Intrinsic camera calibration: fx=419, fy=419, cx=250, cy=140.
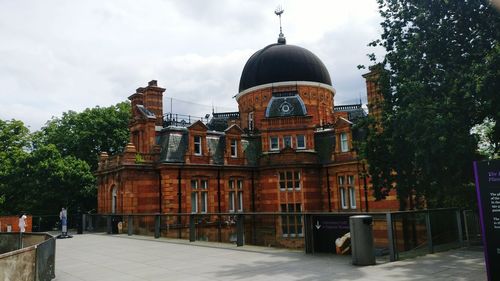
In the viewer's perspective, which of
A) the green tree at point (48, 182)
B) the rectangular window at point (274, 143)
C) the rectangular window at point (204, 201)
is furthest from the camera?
the green tree at point (48, 182)

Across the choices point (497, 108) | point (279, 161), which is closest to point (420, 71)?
point (497, 108)

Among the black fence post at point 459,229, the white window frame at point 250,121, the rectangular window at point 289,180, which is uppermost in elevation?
the white window frame at point 250,121

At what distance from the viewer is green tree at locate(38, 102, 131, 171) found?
44.6m

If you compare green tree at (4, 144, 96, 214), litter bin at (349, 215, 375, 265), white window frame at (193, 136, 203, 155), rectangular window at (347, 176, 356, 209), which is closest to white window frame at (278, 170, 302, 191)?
rectangular window at (347, 176, 356, 209)

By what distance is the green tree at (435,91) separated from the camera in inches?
552

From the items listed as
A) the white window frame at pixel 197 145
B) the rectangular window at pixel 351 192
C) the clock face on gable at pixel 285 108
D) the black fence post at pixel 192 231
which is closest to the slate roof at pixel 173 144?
the white window frame at pixel 197 145

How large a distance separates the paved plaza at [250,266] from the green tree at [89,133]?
31007 mm

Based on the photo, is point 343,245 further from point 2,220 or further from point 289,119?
point 2,220

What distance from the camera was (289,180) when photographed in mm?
32875

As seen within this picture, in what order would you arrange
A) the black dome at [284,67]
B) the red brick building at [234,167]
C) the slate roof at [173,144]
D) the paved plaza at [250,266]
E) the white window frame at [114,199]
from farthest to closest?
the black dome at [284,67] < the white window frame at [114,199] < the slate roof at [173,144] < the red brick building at [234,167] < the paved plaza at [250,266]

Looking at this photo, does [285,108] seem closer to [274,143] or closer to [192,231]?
[274,143]

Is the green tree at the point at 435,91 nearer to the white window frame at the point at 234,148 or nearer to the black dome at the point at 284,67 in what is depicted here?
the white window frame at the point at 234,148

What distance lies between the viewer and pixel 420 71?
52.3 ft

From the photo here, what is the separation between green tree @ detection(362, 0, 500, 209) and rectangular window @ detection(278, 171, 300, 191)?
14.2 m
